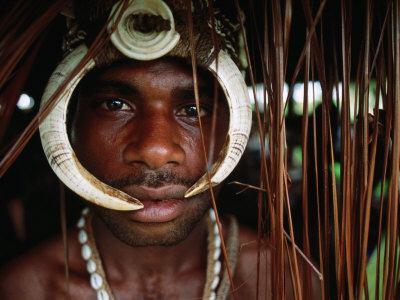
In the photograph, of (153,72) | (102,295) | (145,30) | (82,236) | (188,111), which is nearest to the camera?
(145,30)

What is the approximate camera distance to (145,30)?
0.79m

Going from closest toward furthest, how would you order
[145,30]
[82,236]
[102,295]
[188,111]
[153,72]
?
[145,30]
[153,72]
[188,111]
[102,295]
[82,236]

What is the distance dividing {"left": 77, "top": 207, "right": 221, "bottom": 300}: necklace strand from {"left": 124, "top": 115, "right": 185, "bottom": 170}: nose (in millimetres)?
514

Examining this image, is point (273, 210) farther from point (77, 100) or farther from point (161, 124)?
point (77, 100)

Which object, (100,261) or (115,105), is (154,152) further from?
(100,261)

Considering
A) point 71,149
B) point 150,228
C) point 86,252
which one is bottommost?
point 86,252

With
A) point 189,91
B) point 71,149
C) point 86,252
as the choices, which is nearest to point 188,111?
point 189,91

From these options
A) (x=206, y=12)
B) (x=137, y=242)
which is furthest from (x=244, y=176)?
(x=206, y=12)

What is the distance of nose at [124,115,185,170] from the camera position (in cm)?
87

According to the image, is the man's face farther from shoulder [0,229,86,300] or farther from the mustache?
shoulder [0,229,86,300]

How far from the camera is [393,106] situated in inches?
28.1

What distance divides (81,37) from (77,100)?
209 mm

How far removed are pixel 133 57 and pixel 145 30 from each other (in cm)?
7

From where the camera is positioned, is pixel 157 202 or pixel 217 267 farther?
pixel 217 267
